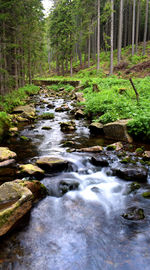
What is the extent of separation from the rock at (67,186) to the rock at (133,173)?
119 cm

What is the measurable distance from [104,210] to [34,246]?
1599mm

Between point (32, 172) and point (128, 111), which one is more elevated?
point (128, 111)

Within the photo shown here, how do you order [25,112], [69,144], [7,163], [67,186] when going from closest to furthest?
[67,186] → [7,163] → [69,144] → [25,112]

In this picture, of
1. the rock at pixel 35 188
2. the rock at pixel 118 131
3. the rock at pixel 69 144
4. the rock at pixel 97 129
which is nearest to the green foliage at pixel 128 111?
the rock at pixel 118 131

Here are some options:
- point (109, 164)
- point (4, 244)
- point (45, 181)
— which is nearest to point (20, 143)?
point (45, 181)

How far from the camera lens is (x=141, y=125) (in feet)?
21.6

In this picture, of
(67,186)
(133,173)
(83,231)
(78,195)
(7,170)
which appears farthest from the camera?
(7,170)

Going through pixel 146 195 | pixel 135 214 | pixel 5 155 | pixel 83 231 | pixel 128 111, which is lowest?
pixel 83 231

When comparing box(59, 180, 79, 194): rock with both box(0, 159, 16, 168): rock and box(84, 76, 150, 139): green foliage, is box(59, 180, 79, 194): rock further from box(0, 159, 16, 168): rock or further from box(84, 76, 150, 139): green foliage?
box(84, 76, 150, 139): green foliage

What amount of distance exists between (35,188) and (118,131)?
4120mm

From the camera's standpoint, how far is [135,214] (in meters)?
3.60

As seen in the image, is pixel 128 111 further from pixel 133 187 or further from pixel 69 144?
pixel 133 187

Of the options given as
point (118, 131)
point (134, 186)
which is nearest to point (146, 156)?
point (134, 186)

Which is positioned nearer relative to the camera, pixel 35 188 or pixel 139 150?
pixel 35 188
